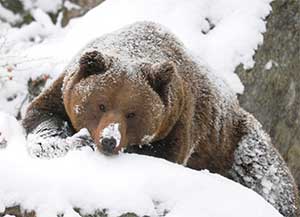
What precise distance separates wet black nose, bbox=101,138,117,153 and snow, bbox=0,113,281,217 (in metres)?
0.16

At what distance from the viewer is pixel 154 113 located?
18.1 ft

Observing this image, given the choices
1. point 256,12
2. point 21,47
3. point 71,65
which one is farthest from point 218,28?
point 71,65

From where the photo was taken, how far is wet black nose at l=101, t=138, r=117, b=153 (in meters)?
4.96

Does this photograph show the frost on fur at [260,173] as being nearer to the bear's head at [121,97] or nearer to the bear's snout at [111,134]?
the bear's head at [121,97]

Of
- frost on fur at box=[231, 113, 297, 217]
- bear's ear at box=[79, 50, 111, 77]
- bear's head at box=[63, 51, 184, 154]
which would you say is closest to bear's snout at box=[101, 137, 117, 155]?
bear's head at box=[63, 51, 184, 154]

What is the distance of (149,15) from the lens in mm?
9562

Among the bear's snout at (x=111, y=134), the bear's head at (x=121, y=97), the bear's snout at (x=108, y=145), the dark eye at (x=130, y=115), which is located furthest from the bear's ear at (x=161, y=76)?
the bear's snout at (x=108, y=145)

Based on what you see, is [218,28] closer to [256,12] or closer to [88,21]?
[256,12]

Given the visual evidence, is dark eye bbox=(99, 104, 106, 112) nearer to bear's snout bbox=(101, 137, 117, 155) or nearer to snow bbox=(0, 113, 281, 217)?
bear's snout bbox=(101, 137, 117, 155)

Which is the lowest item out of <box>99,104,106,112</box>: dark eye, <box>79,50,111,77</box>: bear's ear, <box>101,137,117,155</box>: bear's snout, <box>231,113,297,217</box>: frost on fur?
<box>231,113,297,217</box>: frost on fur

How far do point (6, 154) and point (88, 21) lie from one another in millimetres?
5384

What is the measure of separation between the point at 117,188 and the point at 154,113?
1.26m

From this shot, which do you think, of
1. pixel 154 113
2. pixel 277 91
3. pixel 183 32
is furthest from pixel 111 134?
pixel 277 91

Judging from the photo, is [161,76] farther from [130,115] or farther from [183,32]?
[183,32]
